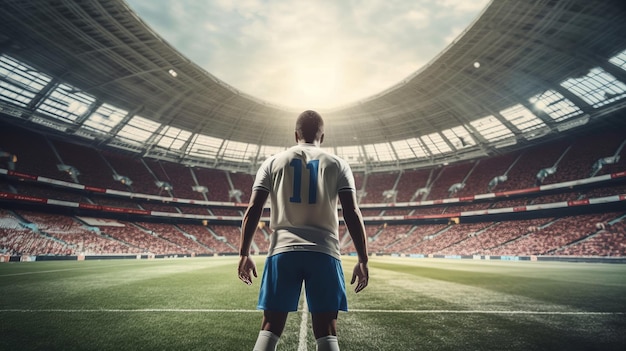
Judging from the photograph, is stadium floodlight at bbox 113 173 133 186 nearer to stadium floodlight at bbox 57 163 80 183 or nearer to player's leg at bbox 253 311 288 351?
stadium floodlight at bbox 57 163 80 183

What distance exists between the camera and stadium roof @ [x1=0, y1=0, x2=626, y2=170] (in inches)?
743

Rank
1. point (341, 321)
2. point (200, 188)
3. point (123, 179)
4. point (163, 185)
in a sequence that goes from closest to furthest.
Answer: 1. point (341, 321)
2. point (123, 179)
3. point (163, 185)
4. point (200, 188)

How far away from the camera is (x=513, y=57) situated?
22.3m

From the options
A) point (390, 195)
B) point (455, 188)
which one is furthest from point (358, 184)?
point (455, 188)

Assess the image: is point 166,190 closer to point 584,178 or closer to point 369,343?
point 369,343

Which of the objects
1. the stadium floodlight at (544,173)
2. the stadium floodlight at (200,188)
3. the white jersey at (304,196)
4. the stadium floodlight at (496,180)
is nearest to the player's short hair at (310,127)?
the white jersey at (304,196)

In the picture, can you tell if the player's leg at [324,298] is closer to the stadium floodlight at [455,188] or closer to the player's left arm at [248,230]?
the player's left arm at [248,230]

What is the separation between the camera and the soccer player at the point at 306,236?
1979 millimetres

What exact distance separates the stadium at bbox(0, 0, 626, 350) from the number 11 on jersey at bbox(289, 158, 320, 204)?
2187mm

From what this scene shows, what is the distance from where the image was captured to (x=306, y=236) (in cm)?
215

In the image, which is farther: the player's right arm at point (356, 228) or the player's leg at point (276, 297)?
the player's right arm at point (356, 228)

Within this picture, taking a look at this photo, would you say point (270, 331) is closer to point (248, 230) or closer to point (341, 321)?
point (248, 230)

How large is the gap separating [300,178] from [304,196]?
153 mm

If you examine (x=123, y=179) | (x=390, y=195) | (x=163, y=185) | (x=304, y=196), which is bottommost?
(x=304, y=196)
